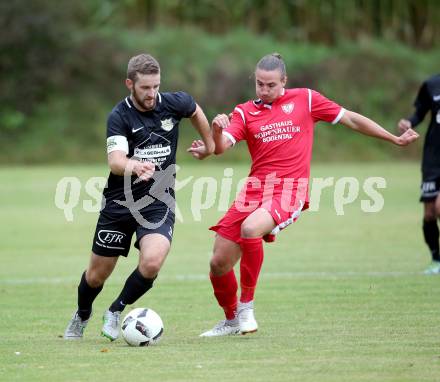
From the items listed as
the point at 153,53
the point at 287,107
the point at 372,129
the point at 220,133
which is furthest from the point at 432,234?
the point at 153,53

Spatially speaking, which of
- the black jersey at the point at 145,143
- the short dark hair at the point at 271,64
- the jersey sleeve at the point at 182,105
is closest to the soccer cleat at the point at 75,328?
the black jersey at the point at 145,143

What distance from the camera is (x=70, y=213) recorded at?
73.0 ft

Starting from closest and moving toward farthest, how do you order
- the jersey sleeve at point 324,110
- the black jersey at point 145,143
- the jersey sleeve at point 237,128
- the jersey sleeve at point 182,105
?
1. the black jersey at point 145,143
2. the jersey sleeve at point 182,105
3. the jersey sleeve at point 237,128
4. the jersey sleeve at point 324,110

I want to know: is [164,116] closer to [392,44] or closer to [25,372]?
[25,372]

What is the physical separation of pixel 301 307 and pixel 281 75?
2683 mm

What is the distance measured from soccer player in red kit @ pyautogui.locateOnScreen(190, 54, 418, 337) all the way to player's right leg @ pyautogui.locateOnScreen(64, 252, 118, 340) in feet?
2.87

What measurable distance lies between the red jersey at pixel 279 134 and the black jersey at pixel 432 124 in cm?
423

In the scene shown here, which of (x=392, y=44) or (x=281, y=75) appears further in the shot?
(x=392, y=44)

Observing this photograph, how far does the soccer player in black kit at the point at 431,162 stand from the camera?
12.5m

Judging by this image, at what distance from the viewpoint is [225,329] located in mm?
8328

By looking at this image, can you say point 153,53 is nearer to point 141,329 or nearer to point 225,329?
point 225,329

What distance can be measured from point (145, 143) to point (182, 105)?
1.52ft

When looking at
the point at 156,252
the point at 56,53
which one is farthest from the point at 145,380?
the point at 56,53

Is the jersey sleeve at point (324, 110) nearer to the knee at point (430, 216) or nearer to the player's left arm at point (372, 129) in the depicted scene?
the player's left arm at point (372, 129)
